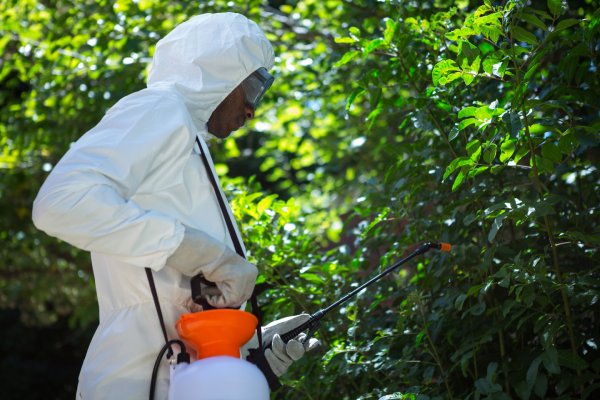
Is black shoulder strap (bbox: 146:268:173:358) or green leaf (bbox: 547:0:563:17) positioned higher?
green leaf (bbox: 547:0:563:17)

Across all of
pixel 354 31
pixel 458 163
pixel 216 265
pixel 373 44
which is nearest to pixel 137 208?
pixel 216 265

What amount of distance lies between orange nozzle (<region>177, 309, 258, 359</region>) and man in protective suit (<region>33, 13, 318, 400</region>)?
2.7 inches

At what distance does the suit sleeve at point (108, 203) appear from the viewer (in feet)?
7.09

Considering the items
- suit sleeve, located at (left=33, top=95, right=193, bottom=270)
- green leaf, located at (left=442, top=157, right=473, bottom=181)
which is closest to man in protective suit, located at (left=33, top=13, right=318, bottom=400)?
suit sleeve, located at (left=33, top=95, right=193, bottom=270)

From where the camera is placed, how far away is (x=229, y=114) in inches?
107

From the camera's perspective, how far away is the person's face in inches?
106

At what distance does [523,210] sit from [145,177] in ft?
3.61

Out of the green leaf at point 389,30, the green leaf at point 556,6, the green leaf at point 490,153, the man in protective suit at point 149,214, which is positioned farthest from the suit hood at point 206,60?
the green leaf at point 556,6

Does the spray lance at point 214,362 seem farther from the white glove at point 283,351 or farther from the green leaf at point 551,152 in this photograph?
the green leaf at point 551,152

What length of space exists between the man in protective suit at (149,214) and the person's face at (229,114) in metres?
0.06

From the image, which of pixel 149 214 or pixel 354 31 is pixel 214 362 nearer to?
pixel 149 214

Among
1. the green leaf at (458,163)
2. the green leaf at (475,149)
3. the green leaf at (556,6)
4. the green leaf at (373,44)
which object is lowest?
the green leaf at (458,163)

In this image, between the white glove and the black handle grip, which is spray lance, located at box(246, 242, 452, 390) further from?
the black handle grip

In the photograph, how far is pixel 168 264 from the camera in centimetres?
226
